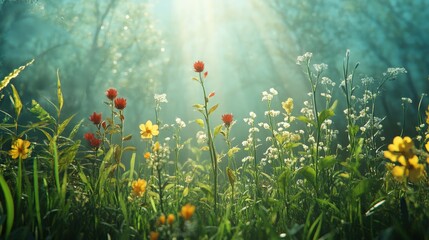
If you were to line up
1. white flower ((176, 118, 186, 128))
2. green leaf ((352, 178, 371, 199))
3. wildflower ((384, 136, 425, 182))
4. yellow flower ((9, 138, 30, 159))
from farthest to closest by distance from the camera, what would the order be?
white flower ((176, 118, 186, 128)), yellow flower ((9, 138, 30, 159)), green leaf ((352, 178, 371, 199)), wildflower ((384, 136, 425, 182))

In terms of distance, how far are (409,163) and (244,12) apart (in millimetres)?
24944

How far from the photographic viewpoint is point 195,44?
2936cm

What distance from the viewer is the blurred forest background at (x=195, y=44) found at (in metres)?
20.7

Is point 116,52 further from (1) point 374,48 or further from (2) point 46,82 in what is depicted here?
(1) point 374,48

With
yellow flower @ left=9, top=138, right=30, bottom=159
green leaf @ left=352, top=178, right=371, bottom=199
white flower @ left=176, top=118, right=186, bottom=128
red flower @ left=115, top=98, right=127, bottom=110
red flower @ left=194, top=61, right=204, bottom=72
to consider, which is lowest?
green leaf @ left=352, top=178, right=371, bottom=199

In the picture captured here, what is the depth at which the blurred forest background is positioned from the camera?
67.8 feet

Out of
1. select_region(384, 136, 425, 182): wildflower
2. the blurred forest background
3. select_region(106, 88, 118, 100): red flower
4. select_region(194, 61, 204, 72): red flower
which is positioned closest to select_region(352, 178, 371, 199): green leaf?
select_region(384, 136, 425, 182): wildflower

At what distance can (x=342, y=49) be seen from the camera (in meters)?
21.9

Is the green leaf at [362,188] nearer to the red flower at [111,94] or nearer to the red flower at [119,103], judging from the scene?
the red flower at [119,103]

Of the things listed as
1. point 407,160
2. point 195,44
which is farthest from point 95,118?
point 195,44

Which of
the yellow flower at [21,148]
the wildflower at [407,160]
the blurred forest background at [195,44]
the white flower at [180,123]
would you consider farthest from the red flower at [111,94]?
the blurred forest background at [195,44]

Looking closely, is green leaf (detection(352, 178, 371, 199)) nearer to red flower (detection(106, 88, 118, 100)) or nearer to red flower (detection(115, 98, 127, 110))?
red flower (detection(115, 98, 127, 110))

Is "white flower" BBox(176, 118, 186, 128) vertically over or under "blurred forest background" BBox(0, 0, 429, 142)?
under

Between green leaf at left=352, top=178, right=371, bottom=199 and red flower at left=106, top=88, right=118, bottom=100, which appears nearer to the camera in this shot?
green leaf at left=352, top=178, right=371, bottom=199
